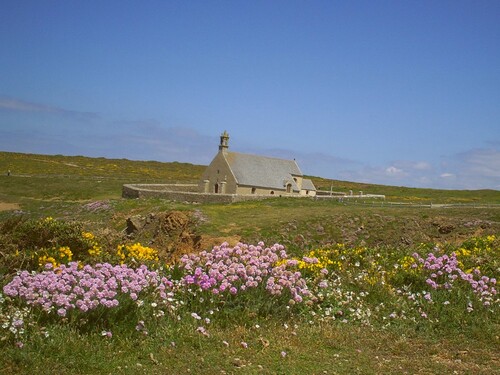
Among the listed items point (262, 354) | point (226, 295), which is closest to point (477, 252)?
point (226, 295)

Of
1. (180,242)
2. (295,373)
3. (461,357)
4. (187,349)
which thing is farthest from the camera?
(180,242)

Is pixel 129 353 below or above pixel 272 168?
below

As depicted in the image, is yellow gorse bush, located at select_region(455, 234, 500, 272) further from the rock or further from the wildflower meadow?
the rock

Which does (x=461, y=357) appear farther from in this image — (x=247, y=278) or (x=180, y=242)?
(x=180, y=242)

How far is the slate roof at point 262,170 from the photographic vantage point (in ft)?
205

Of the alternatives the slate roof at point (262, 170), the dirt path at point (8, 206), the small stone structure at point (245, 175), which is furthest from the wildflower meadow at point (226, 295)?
the slate roof at point (262, 170)

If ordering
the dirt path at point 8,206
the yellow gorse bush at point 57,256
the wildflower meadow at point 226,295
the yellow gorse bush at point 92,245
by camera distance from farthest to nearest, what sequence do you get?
the dirt path at point 8,206, the yellow gorse bush at point 92,245, the yellow gorse bush at point 57,256, the wildflower meadow at point 226,295

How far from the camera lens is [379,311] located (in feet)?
34.3

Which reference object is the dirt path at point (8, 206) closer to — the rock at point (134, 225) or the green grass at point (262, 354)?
the rock at point (134, 225)

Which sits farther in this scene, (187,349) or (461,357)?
(461,357)

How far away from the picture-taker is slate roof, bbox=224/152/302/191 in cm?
6238

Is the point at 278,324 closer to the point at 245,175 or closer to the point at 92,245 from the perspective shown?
the point at 92,245

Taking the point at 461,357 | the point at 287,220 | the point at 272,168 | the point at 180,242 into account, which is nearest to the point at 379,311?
the point at 461,357

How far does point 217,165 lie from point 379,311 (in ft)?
173
